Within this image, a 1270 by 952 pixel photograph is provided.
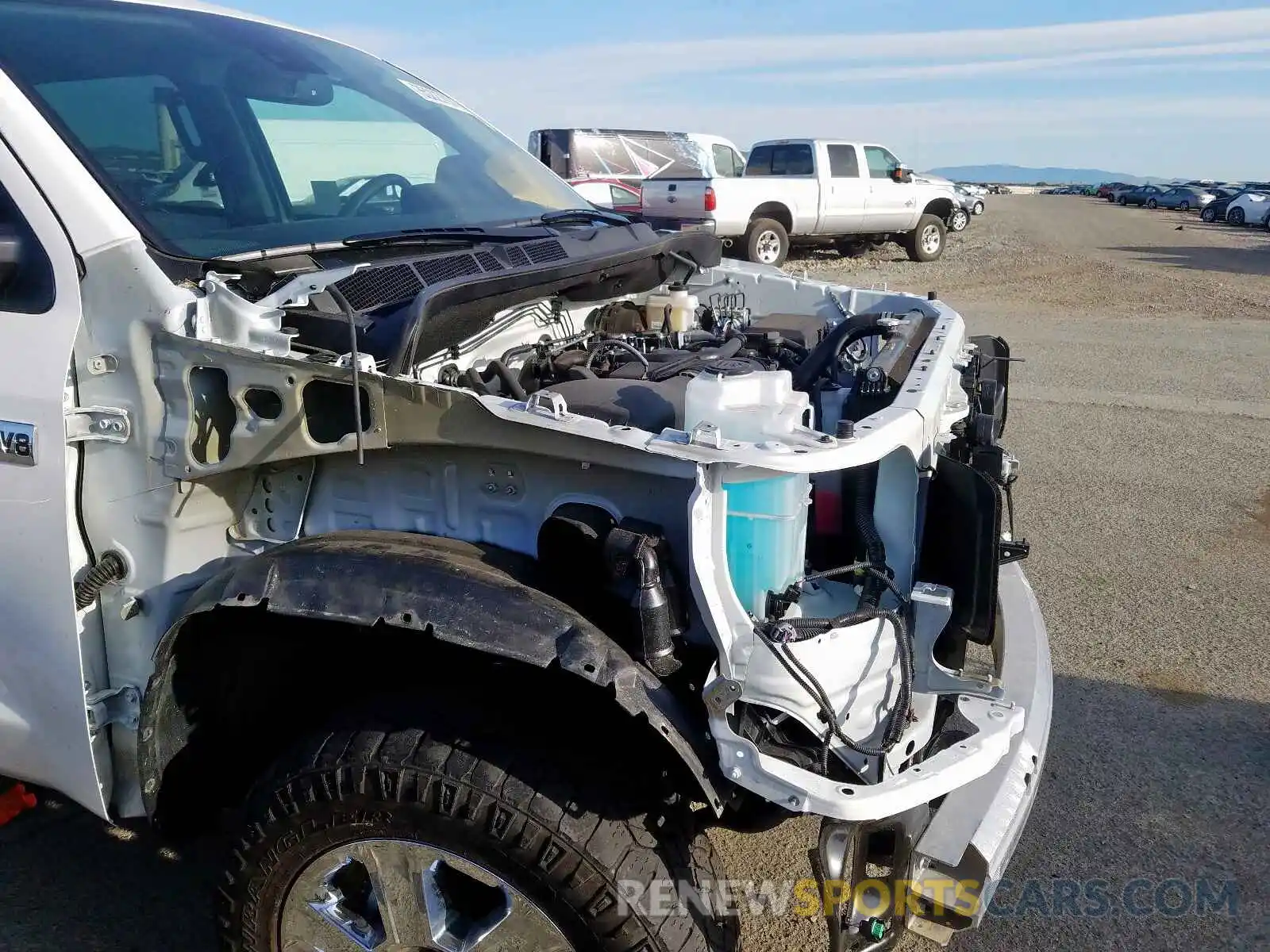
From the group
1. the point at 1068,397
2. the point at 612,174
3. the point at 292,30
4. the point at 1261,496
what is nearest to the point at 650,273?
the point at 292,30

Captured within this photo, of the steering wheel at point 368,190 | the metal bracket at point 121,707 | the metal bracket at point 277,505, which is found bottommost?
the metal bracket at point 121,707

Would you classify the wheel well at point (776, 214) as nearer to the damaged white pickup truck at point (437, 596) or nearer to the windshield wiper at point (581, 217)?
the windshield wiper at point (581, 217)

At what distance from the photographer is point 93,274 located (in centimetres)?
201

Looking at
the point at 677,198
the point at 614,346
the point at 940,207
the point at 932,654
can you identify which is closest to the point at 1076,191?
the point at 940,207

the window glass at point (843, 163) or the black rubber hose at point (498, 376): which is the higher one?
the window glass at point (843, 163)

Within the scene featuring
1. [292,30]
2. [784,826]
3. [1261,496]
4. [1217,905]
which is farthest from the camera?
[1261,496]

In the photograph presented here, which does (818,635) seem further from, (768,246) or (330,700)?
(768,246)

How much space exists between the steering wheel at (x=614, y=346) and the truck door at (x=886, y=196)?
15568 mm

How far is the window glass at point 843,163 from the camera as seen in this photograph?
16.9m

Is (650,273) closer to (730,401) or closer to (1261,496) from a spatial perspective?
(730,401)

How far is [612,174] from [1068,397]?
13.1 meters

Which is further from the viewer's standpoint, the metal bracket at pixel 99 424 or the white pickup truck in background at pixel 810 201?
the white pickup truck in background at pixel 810 201

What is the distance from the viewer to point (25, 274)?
80.0 inches

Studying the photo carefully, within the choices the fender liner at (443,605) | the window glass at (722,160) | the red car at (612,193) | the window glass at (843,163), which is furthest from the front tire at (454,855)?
the window glass at (722,160)
